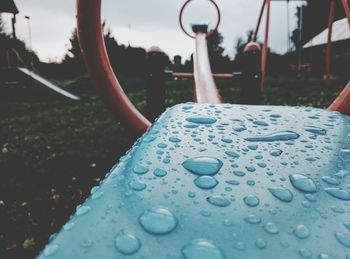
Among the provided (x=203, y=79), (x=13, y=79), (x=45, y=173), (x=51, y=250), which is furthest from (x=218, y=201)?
(x=13, y=79)

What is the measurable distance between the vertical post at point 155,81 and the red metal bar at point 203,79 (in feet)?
0.72

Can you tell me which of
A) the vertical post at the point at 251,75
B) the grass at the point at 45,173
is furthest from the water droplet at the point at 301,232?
the vertical post at the point at 251,75

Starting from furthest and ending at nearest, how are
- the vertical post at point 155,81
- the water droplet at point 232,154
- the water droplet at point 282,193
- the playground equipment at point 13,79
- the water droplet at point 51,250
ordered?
the playground equipment at point 13,79 < the vertical post at point 155,81 < the water droplet at point 232,154 < the water droplet at point 282,193 < the water droplet at point 51,250

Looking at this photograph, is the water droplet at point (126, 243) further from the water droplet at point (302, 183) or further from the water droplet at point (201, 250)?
the water droplet at point (302, 183)

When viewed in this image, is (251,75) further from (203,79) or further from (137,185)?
(137,185)

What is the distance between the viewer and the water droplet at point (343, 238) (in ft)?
1.28

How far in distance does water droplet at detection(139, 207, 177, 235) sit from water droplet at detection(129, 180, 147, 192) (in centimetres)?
5

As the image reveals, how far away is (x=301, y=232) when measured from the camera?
405 millimetres

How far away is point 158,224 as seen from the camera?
406 millimetres

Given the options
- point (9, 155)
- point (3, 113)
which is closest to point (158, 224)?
point (9, 155)

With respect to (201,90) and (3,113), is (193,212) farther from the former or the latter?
(3,113)

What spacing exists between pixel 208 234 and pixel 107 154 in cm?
303

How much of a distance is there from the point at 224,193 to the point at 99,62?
1.91 ft

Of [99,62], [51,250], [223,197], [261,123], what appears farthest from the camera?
[99,62]
